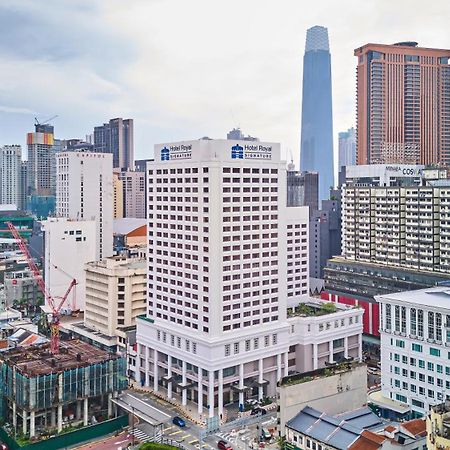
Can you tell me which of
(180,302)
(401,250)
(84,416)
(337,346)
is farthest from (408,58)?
(84,416)

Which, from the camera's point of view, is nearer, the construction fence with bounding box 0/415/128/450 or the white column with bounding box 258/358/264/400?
the construction fence with bounding box 0/415/128/450

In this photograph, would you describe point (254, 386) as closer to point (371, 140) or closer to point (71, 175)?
point (71, 175)

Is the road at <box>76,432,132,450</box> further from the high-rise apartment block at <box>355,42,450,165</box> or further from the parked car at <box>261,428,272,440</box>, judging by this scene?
the high-rise apartment block at <box>355,42,450,165</box>

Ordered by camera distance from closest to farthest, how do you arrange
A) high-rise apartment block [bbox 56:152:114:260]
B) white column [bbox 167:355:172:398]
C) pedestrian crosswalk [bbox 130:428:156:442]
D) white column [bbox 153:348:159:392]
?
pedestrian crosswalk [bbox 130:428:156:442] < white column [bbox 167:355:172:398] < white column [bbox 153:348:159:392] < high-rise apartment block [bbox 56:152:114:260]

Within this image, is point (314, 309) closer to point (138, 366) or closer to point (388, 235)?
point (388, 235)

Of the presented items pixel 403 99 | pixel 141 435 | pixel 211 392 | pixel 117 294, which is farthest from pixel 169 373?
pixel 403 99

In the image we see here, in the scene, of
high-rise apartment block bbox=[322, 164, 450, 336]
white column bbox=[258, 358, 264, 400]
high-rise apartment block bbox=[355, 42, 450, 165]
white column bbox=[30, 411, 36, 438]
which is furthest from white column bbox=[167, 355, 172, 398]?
A: high-rise apartment block bbox=[355, 42, 450, 165]
